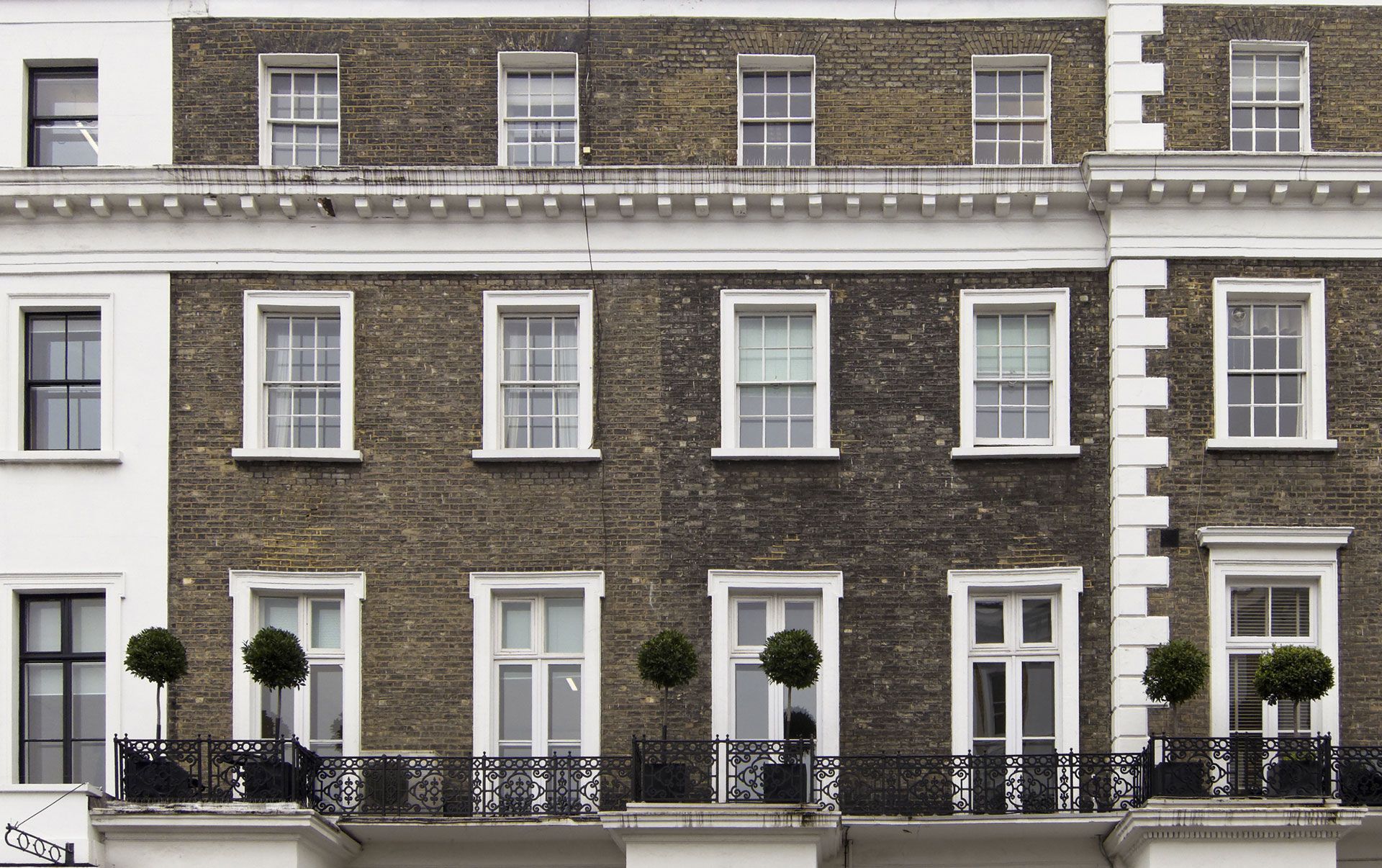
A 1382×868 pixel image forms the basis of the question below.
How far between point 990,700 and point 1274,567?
135 inches

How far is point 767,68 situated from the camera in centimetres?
2327

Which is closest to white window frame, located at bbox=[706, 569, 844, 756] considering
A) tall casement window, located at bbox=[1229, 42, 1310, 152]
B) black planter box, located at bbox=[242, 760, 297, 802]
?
black planter box, located at bbox=[242, 760, 297, 802]

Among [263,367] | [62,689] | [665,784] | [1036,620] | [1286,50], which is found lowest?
[665,784]

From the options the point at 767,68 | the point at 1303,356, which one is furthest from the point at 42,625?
the point at 1303,356

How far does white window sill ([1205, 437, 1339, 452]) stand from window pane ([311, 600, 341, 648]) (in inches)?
389

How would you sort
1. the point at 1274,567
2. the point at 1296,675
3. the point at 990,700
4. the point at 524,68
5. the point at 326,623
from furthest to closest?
the point at 524,68
the point at 326,623
the point at 990,700
the point at 1274,567
the point at 1296,675

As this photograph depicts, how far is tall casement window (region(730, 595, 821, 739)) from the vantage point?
72.6 ft

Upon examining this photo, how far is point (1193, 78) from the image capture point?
22.8 metres

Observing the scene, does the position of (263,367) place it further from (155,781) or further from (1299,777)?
(1299,777)

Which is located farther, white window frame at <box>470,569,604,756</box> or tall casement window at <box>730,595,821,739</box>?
tall casement window at <box>730,595,821,739</box>

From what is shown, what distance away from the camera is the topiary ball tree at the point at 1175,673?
2064 centimetres

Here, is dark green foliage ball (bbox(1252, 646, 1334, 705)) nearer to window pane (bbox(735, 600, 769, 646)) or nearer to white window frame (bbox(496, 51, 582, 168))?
window pane (bbox(735, 600, 769, 646))

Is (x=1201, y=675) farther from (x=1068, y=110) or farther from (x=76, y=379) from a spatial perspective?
(x=76, y=379)

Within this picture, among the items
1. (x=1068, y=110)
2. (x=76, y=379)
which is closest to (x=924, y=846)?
(x=1068, y=110)
